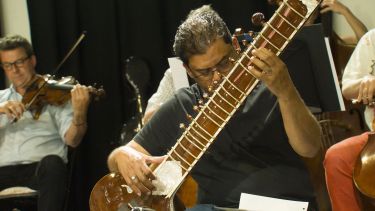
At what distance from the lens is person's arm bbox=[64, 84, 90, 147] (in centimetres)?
289

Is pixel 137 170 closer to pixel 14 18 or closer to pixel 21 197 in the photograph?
pixel 21 197

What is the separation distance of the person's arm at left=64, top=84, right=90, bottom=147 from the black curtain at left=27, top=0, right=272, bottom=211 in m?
0.47

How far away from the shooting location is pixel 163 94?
295cm

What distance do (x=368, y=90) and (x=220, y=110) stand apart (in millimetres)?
667

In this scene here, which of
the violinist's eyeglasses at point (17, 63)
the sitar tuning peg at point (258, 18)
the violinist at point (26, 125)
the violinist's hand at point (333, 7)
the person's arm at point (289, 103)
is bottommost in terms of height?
the violinist at point (26, 125)

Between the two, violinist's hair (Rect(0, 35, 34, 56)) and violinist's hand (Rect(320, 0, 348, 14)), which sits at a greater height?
violinist's hand (Rect(320, 0, 348, 14))

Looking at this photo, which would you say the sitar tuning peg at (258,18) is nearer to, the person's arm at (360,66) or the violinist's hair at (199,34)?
the violinist's hair at (199,34)

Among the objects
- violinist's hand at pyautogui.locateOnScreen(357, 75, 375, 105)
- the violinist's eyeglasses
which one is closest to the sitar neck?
violinist's hand at pyautogui.locateOnScreen(357, 75, 375, 105)

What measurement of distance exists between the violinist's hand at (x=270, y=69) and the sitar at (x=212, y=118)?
46mm

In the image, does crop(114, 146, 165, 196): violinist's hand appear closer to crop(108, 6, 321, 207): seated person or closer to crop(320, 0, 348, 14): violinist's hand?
crop(108, 6, 321, 207): seated person

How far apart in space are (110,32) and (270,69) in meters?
2.33

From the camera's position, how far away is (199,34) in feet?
5.16

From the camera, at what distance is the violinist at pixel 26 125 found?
2.92 metres

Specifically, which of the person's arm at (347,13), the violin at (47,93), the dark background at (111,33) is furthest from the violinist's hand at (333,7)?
the violin at (47,93)
